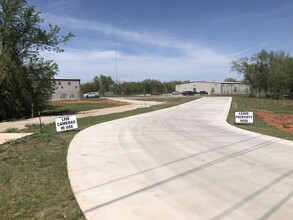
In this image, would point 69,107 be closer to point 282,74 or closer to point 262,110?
point 262,110

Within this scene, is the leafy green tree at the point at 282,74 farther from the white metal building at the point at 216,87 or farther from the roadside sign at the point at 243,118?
the roadside sign at the point at 243,118

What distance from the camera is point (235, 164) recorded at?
795 centimetres

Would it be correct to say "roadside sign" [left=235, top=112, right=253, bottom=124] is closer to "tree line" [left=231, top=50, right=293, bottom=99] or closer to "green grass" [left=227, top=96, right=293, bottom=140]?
"green grass" [left=227, top=96, right=293, bottom=140]

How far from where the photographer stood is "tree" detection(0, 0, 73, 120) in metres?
26.0

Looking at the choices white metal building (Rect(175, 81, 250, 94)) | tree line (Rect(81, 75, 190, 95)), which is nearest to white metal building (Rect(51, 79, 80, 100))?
tree line (Rect(81, 75, 190, 95))

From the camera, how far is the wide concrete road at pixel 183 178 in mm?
4996

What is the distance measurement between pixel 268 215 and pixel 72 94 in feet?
258

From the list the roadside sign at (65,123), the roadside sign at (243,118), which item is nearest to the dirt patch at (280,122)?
the roadside sign at (243,118)

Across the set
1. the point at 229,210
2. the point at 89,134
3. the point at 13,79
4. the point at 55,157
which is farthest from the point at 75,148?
the point at 13,79

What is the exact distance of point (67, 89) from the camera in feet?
277

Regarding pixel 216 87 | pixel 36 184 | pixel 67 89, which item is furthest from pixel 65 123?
pixel 216 87

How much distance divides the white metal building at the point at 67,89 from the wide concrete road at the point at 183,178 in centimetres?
6945

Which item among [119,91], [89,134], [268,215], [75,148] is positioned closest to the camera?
[268,215]

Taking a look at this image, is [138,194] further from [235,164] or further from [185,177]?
[235,164]
